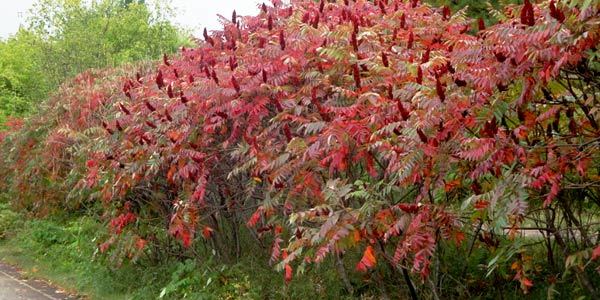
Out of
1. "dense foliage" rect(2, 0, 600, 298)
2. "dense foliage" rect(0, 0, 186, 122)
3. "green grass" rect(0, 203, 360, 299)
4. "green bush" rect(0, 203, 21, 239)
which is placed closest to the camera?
"dense foliage" rect(2, 0, 600, 298)

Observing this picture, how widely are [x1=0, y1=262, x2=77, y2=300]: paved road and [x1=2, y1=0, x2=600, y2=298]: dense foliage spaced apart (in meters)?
1.67

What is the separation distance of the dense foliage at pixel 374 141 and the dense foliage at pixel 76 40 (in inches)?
481

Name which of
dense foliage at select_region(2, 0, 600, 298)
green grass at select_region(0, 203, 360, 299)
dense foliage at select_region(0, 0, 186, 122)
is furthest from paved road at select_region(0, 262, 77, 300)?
dense foliage at select_region(0, 0, 186, 122)

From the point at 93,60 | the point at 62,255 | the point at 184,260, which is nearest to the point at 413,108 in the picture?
the point at 184,260

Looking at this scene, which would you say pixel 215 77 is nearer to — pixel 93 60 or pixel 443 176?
pixel 443 176

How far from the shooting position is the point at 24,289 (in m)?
10.9

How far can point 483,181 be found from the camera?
5086mm

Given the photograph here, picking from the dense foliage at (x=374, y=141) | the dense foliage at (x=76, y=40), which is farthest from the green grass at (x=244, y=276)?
the dense foliage at (x=76, y=40)

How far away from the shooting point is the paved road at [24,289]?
33.5 feet

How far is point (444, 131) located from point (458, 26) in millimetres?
2750

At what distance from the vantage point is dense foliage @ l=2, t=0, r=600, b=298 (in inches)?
164

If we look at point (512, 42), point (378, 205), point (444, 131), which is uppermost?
point (512, 42)

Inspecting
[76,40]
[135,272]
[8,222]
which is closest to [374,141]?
[135,272]

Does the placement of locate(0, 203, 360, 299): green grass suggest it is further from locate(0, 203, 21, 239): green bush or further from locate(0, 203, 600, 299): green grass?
locate(0, 203, 21, 239): green bush
